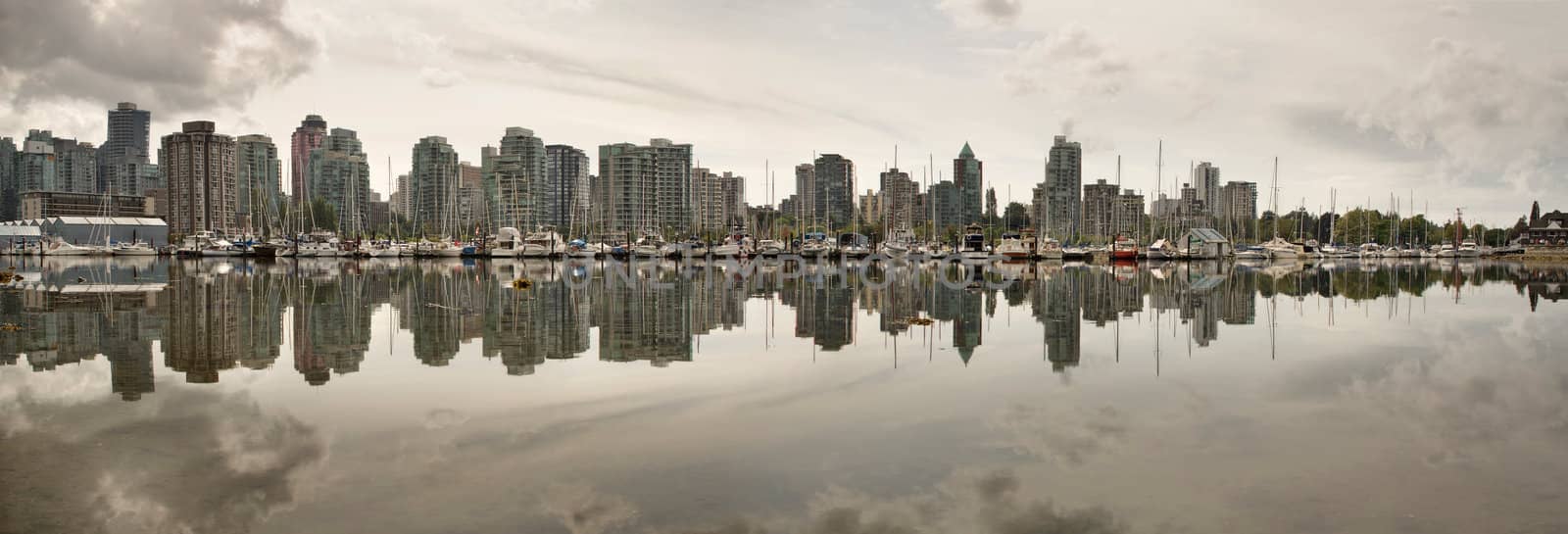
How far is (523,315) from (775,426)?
693 inches

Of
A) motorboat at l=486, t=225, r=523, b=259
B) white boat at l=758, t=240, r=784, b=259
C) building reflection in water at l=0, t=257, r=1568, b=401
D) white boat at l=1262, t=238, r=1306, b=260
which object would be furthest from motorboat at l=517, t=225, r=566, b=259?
white boat at l=1262, t=238, r=1306, b=260

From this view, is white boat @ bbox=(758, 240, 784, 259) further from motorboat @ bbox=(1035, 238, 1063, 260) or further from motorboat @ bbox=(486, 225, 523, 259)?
motorboat @ bbox=(1035, 238, 1063, 260)

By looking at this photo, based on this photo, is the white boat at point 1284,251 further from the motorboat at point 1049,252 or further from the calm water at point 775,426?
the calm water at point 775,426

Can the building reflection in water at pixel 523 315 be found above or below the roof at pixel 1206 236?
below

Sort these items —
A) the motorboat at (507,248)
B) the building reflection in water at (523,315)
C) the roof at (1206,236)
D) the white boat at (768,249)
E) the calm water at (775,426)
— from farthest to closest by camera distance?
the white boat at (768,249), the roof at (1206,236), the motorboat at (507,248), the building reflection in water at (523,315), the calm water at (775,426)

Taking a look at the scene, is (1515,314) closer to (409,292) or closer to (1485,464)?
(1485,464)

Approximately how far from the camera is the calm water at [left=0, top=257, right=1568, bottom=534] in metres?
8.27

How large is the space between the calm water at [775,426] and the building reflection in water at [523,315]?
0.24 meters

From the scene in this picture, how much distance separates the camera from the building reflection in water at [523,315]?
1827cm

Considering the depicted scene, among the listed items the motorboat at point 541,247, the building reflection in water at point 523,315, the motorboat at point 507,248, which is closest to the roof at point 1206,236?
the building reflection in water at point 523,315

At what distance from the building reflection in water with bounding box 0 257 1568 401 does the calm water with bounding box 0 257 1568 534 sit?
24 centimetres

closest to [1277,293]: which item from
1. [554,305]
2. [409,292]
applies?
[554,305]

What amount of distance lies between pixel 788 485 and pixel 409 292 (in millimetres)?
33257

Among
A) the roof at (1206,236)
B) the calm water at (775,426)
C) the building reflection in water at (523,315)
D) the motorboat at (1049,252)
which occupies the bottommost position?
the calm water at (775,426)
